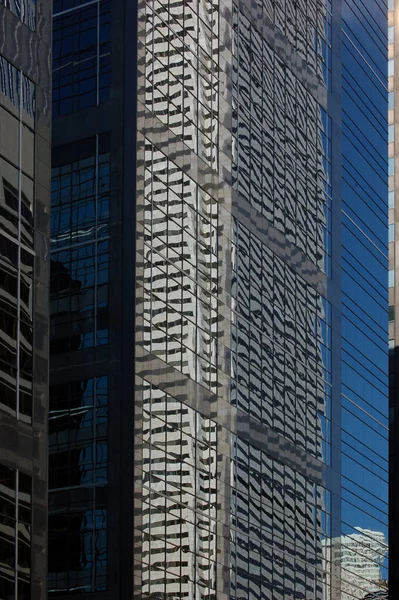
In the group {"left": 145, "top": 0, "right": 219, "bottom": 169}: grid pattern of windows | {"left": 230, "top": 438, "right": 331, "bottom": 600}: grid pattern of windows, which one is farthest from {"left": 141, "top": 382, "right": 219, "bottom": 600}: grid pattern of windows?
{"left": 145, "top": 0, "right": 219, "bottom": 169}: grid pattern of windows

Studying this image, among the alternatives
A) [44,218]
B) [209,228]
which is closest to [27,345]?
[44,218]

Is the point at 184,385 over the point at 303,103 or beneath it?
beneath

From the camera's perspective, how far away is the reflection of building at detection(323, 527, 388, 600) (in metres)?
78.1

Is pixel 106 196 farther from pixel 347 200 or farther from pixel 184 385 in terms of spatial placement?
pixel 347 200

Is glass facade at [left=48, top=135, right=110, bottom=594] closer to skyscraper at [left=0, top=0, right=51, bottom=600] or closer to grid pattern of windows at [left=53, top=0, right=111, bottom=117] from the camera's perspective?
grid pattern of windows at [left=53, top=0, right=111, bottom=117]

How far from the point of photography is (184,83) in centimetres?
6391

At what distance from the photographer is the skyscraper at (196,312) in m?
58.0

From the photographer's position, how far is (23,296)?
39406 mm

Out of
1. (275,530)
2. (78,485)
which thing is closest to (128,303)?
(78,485)

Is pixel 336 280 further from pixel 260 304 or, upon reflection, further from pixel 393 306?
pixel 393 306

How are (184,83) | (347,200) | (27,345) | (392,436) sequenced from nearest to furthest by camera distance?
(27,345), (184,83), (347,200), (392,436)

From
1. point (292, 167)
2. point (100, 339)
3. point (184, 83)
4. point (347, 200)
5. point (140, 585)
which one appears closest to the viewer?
point (140, 585)

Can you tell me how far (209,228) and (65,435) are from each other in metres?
12.8

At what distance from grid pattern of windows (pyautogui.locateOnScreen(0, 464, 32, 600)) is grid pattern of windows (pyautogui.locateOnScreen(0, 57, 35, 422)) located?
1.94 meters
